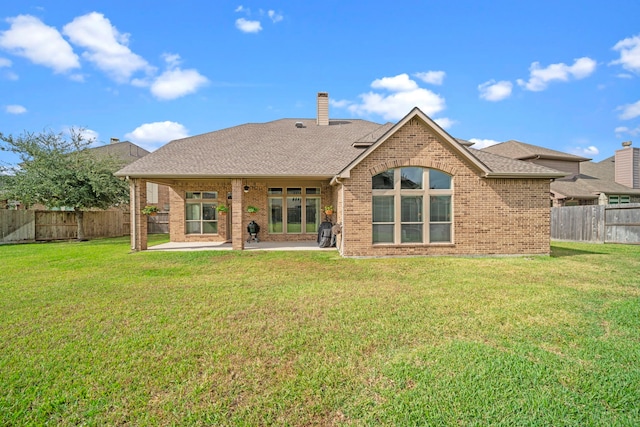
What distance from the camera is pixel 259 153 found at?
47.7ft

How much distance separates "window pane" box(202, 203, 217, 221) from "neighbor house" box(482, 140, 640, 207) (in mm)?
20671

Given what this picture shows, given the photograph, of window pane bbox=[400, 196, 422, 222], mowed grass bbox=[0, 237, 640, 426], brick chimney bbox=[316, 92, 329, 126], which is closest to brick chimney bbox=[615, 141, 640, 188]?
brick chimney bbox=[316, 92, 329, 126]

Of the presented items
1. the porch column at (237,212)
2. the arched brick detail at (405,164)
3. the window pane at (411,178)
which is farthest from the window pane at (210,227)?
the window pane at (411,178)

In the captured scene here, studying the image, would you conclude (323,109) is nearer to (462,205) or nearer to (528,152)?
(462,205)

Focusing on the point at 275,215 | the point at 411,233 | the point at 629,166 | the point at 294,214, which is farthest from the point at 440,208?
the point at 629,166

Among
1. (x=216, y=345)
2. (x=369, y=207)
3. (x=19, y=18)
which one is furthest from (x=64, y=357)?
(x=19, y=18)

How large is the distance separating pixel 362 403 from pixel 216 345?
2.04m

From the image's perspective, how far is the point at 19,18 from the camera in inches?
419

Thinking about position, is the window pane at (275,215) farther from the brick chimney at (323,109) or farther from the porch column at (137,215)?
the brick chimney at (323,109)

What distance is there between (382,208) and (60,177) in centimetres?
1627

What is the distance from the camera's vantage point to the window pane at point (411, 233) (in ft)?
35.9

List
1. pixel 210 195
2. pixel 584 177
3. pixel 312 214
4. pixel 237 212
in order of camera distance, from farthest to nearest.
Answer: pixel 584 177 → pixel 210 195 → pixel 312 214 → pixel 237 212

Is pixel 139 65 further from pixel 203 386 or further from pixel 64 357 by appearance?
pixel 203 386

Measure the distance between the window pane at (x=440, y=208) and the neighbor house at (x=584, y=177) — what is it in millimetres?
14198
